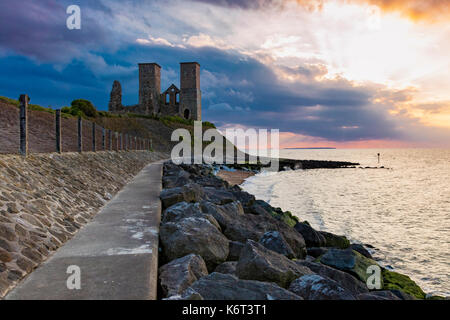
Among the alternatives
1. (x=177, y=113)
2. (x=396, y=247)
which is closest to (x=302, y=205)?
(x=396, y=247)

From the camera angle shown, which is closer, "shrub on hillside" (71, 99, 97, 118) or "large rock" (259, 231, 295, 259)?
"large rock" (259, 231, 295, 259)

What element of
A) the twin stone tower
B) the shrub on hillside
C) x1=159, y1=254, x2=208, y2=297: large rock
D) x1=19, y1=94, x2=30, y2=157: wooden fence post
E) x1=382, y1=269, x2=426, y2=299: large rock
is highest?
the twin stone tower

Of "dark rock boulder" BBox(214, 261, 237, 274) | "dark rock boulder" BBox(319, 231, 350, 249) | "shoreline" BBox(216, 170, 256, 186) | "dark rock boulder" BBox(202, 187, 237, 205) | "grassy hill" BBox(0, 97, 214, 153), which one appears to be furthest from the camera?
"shoreline" BBox(216, 170, 256, 186)

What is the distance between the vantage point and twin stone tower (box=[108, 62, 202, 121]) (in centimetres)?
6681

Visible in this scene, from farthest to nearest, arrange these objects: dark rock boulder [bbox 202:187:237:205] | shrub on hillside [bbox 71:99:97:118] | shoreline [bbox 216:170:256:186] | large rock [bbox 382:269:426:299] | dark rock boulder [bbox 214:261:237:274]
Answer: shrub on hillside [bbox 71:99:97:118] < shoreline [bbox 216:170:256:186] < dark rock boulder [bbox 202:187:237:205] < large rock [bbox 382:269:426:299] < dark rock boulder [bbox 214:261:237:274]

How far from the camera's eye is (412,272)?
8578 mm

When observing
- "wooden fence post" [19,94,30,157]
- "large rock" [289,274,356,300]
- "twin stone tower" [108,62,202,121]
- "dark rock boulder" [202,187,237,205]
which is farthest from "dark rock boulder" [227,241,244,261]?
"twin stone tower" [108,62,202,121]

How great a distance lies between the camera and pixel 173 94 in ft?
231

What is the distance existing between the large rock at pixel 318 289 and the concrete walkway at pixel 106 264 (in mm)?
1519

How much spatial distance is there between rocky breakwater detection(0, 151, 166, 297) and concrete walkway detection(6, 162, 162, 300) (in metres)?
0.17

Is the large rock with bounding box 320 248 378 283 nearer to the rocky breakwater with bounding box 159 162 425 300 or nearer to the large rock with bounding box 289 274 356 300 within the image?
the rocky breakwater with bounding box 159 162 425 300

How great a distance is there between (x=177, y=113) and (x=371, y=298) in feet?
224

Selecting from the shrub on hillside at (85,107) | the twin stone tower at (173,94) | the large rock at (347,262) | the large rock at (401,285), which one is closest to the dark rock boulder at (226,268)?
the large rock at (347,262)
